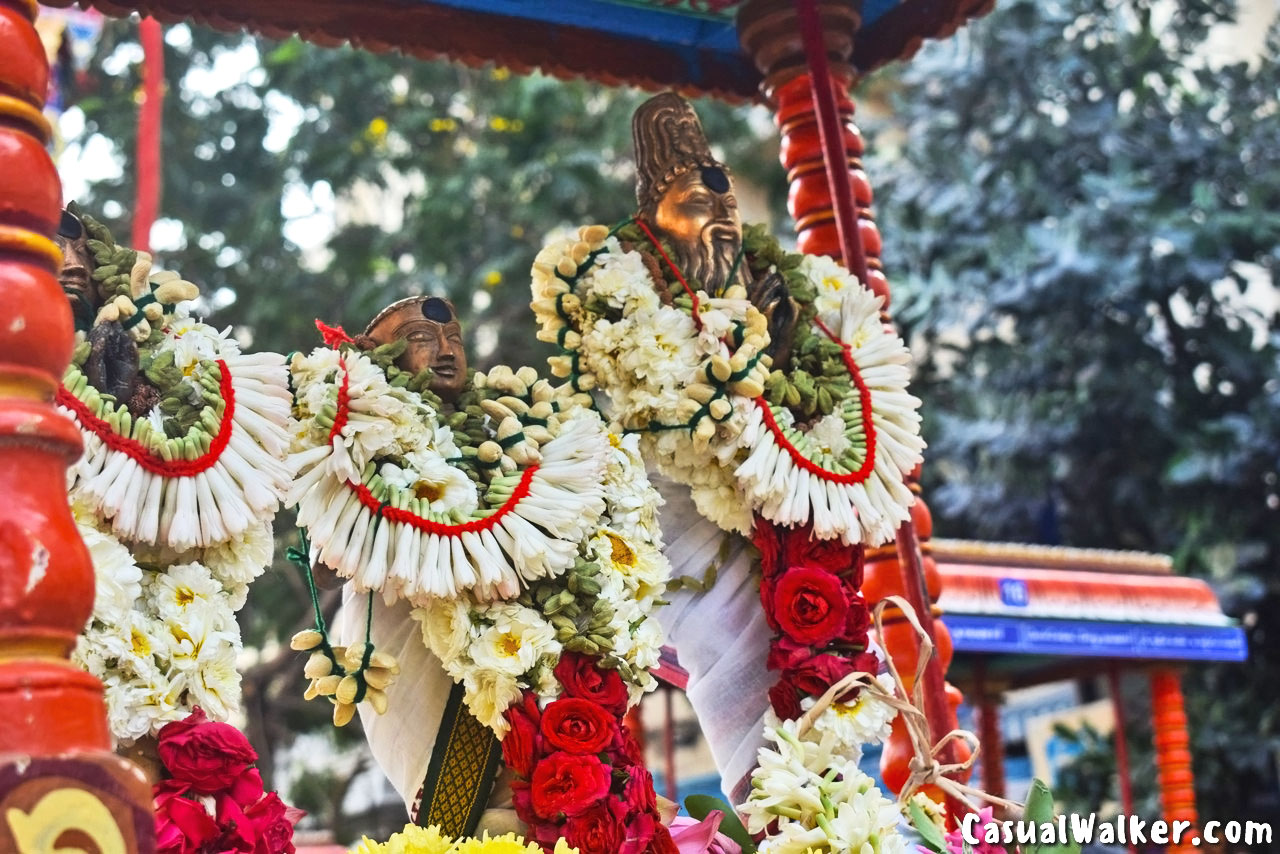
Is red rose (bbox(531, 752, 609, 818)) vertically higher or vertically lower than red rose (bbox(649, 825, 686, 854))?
higher

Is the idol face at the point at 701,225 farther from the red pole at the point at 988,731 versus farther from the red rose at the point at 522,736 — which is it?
the red pole at the point at 988,731

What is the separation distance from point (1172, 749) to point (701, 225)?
4289 millimetres

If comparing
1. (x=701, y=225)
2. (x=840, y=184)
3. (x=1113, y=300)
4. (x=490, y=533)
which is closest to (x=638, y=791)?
(x=490, y=533)

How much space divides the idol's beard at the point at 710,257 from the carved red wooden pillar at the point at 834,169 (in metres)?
0.65

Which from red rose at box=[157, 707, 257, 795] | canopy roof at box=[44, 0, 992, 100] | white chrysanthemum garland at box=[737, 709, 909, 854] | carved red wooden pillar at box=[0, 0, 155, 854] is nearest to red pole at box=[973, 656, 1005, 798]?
canopy roof at box=[44, 0, 992, 100]

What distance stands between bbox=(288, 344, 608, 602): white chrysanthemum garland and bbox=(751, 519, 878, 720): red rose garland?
0.47m

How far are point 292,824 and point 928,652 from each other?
118 cm

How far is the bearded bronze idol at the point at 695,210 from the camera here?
2.73 meters

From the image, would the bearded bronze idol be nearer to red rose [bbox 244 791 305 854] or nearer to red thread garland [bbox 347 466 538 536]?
red thread garland [bbox 347 466 538 536]

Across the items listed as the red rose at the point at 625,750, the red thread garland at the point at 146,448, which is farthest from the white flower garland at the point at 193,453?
the red rose at the point at 625,750

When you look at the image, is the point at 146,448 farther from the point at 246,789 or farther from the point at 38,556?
the point at 38,556

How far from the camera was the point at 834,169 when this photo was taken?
3.37 m

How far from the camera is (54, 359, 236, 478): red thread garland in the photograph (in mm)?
1911

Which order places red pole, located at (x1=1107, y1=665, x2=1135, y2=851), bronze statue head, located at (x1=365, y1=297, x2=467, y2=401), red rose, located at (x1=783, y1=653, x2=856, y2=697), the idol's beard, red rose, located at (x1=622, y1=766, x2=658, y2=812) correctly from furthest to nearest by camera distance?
1. red pole, located at (x1=1107, y1=665, x2=1135, y2=851)
2. the idol's beard
3. red rose, located at (x1=783, y1=653, x2=856, y2=697)
4. bronze statue head, located at (x1=365, y1=297, x2=467, y2=401)
5. red rose, located at (x1=622, y1=766, x2=658, y2=812)
